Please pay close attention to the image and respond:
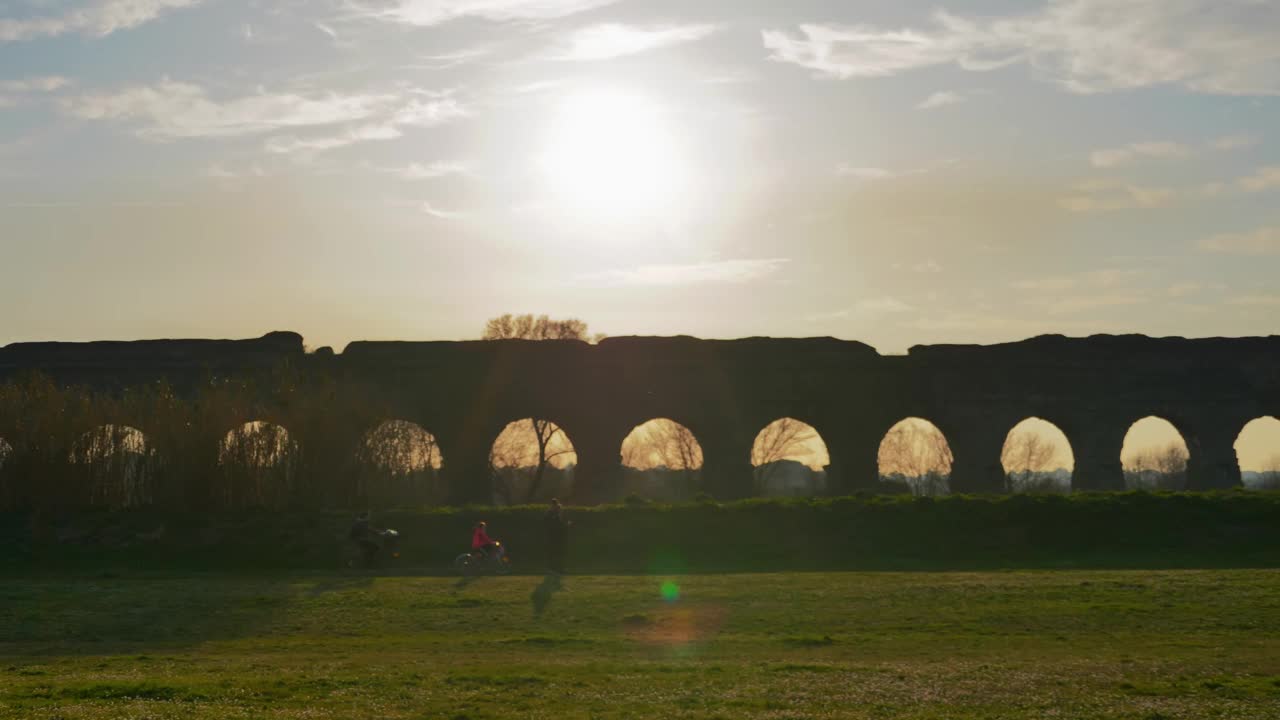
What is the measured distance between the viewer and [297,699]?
28.8ft

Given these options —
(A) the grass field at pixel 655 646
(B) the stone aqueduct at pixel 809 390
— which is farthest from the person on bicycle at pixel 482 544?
(B) the stone aqueduct at pixel 809 390

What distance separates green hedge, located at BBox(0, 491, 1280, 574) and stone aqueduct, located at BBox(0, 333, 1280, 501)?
8726mm

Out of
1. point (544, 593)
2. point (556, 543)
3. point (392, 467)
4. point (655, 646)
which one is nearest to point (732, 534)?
point (556, 543)

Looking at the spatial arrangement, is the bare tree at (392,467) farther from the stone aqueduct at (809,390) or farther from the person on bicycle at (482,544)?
the person on bicycle at (482,544)

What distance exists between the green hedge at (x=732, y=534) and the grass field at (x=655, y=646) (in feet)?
9.88

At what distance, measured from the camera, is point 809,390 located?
31.3 m

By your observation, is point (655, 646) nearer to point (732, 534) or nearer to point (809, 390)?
point (732, 534)

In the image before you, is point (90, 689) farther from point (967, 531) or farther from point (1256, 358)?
point (1256, 358)

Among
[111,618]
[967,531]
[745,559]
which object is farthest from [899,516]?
[111,618]

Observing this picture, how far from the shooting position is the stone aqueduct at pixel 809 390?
3114 cm

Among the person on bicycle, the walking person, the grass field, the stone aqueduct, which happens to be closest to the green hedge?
the walking person

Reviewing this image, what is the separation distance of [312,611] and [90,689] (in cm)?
495

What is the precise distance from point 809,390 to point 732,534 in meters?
10.8

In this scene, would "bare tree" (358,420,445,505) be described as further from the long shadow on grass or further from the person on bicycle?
the long shadow on grass
